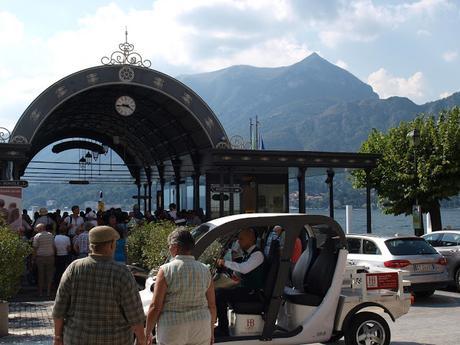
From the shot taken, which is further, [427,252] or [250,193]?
[250,193]

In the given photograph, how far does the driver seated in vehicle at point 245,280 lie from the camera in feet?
23.2

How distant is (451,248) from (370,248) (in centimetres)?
277

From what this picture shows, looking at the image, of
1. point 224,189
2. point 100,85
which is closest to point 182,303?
point 224,189

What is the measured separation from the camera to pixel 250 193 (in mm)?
26375

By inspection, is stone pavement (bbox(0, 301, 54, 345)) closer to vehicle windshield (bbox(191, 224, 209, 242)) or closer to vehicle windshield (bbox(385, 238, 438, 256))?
vehicle windshield (bbox(191, 224, 209, 242))

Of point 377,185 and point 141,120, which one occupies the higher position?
point 141,120

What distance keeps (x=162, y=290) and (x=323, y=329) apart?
9.46 ft

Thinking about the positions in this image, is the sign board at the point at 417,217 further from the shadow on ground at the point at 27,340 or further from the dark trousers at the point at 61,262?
the shadow on ground at the point at 27,340

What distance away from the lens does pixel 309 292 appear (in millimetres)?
7926

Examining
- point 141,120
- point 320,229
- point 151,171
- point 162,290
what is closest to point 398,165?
point 141,120

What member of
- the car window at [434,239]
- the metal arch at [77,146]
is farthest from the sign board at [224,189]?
the metal arch at [77,146]

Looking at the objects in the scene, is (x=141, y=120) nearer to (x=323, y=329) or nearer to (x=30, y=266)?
(x=30, y=266)

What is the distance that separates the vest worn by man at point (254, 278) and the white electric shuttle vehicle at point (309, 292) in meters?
0.10

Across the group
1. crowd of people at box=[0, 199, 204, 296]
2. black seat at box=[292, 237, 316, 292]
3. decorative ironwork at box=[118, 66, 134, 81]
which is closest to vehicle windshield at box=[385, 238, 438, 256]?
black seat at box=[292, 237, 316, 292]
